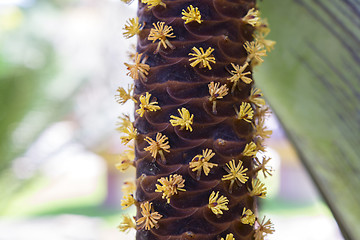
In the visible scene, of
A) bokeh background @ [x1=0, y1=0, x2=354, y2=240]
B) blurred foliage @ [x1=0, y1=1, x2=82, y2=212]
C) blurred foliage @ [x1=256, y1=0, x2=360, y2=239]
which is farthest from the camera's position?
bokeh background @ [x1=0, y1=0, x2=354, y2=240]

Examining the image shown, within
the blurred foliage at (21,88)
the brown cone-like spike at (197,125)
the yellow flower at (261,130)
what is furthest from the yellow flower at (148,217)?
the blurred foliage at (21,88)

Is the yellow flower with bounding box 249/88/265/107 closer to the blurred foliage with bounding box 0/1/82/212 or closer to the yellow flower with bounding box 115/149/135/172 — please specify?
the yellow flower with bounding box 115/149/135/172

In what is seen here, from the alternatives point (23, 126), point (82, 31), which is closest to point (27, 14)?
point (23, 126)

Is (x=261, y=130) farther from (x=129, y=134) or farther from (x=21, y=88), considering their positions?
(x=21, y=88)

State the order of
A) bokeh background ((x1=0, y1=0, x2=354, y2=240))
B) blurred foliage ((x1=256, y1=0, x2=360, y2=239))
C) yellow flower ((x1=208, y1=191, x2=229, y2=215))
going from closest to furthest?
yellow flower ((x1=208, y1=191, x2=229, y2=215))
blurred foliage ((x1=256, y1=0, x2=360, y2=239))
bokeh background ((x1=0, y1=0, x2=354, y2=240))

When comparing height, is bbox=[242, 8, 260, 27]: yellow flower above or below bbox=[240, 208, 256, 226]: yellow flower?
above

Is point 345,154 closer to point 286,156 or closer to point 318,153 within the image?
point 318,153

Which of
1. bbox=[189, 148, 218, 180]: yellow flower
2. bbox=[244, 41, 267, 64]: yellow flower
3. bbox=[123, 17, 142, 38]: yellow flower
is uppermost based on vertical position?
bbox=[123, 17, 142, 38]: yellow flower

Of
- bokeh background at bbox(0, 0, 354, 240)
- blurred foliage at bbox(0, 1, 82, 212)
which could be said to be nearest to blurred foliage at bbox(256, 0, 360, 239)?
bokeh background at bbox(0, 0, 354, 240)

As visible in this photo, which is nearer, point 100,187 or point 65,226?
point 65,226
